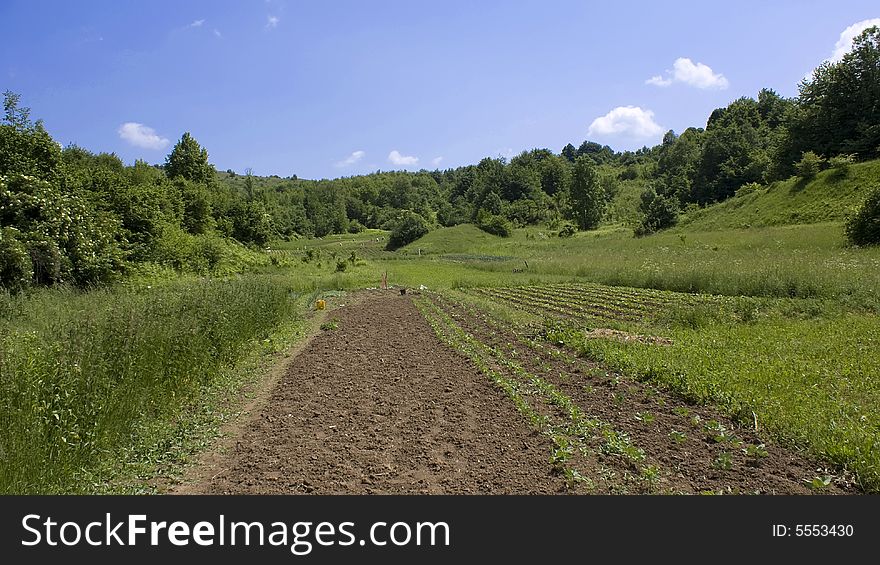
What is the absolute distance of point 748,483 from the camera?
460 centimetres

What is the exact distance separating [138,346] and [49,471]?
2.63 metres

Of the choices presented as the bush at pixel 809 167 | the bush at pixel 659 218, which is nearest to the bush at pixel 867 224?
the bush at pixel 809 167

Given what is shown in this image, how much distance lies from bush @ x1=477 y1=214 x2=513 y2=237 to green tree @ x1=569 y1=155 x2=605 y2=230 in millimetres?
10184

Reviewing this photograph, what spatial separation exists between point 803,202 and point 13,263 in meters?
45.4

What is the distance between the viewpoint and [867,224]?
24.5 meters

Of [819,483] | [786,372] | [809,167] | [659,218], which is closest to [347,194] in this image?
[659,218]

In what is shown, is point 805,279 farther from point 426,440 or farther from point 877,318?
point 426,440

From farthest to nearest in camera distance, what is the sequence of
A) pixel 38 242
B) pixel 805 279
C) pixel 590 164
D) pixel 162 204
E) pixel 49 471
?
pixel 590 164, pixel 162 204, pixel 805 279, pixel 38 242, pixel 49 471

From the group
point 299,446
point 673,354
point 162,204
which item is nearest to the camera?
point 299,446

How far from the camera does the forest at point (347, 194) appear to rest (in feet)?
49.9

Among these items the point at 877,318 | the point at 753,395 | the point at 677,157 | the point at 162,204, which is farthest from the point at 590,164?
the point at 753,395

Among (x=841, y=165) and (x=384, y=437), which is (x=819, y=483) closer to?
(x=384, y=437)

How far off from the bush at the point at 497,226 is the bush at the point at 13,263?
2465 inches

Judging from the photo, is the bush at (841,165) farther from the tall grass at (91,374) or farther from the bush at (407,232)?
the bush at (407,232)
